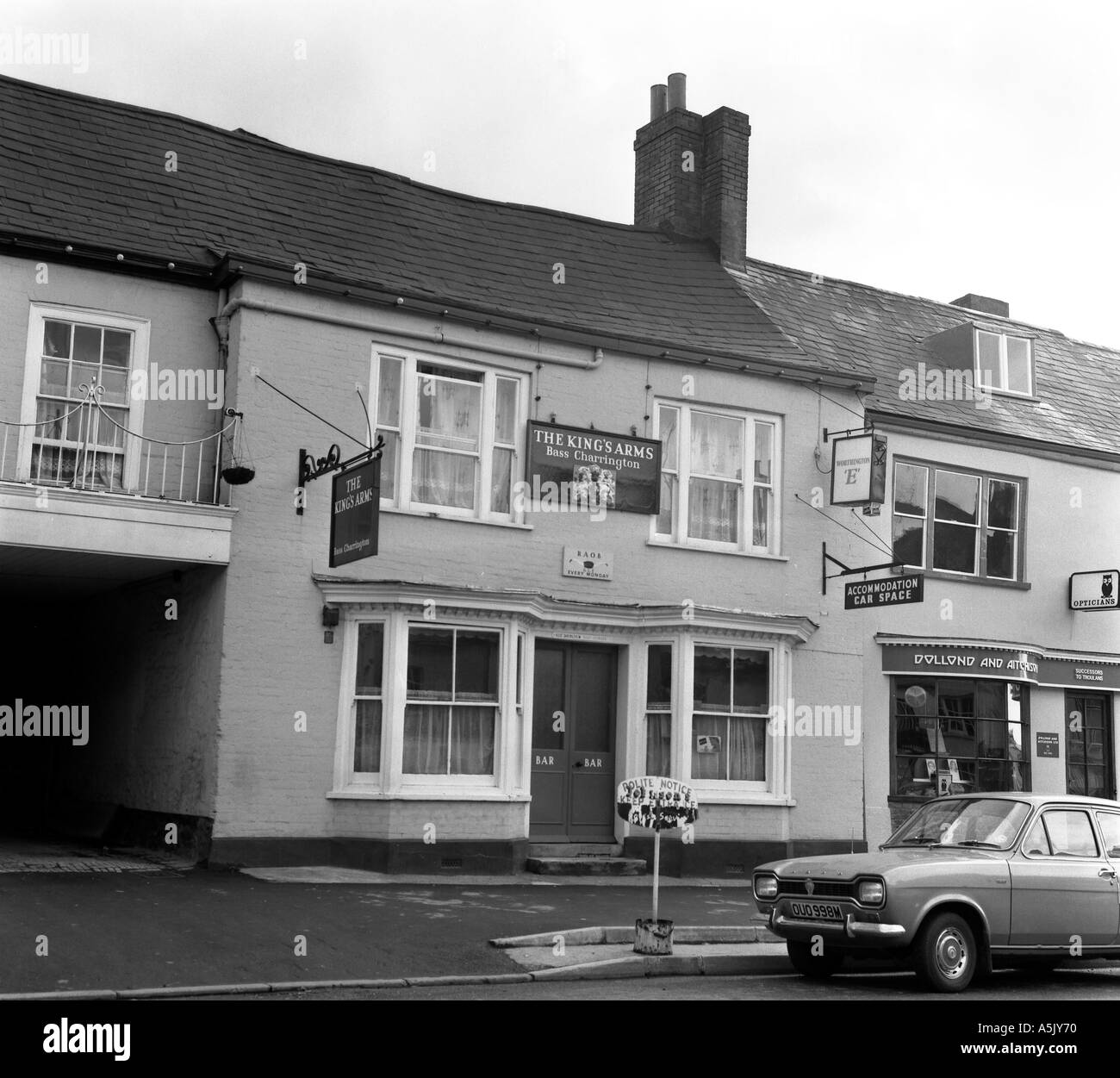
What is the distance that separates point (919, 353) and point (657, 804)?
13.1 metres

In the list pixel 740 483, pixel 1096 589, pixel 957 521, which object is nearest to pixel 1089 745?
pixel 1096 589

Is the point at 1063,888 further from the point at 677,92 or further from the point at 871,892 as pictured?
the point at 677,92

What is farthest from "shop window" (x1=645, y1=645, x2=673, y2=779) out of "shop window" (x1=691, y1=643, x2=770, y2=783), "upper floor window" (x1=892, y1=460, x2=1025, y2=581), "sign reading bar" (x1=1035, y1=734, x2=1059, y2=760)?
"sign reading bar" (x1=1035, y1=734, x2=1059, y2=760)

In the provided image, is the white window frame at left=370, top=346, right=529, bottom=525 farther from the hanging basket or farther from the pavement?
the pavement

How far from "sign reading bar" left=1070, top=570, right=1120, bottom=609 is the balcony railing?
13092 mm

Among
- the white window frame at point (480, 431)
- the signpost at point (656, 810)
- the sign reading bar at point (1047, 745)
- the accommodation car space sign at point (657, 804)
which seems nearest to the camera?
the signpost at point (656, 810)

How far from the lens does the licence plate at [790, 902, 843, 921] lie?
34.1ft

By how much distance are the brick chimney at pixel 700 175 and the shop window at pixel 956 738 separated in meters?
7.26

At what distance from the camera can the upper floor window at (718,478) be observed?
719 inches

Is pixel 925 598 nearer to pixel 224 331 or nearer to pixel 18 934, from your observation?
pixel 224 331

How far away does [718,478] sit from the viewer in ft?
60.8

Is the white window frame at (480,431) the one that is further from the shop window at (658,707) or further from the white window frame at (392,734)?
the shop window at (658,707)

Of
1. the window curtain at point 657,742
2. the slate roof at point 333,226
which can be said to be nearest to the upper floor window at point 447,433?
the slate roof at point 333,226

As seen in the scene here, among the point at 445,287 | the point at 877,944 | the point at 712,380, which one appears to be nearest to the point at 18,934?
the point at 877,944
